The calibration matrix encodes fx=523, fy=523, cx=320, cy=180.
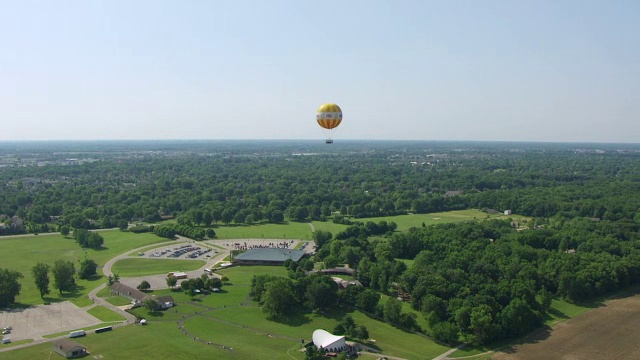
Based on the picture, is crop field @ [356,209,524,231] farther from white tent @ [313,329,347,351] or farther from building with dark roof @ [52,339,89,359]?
building with dark roof @ [52,339,89,359]

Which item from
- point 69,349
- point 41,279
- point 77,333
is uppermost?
point 41,279

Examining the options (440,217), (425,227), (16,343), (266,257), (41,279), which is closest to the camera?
(16,343)

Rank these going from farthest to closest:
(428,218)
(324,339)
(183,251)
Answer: (428,218) < (183,251) < (324,339)

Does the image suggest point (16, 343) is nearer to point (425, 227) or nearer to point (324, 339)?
point (324, 339)

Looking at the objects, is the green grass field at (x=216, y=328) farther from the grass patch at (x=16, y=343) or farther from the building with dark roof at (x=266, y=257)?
the building with dark roof at (x=266, y=257)

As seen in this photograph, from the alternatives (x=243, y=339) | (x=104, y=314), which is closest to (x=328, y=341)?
(x=243, y=339)

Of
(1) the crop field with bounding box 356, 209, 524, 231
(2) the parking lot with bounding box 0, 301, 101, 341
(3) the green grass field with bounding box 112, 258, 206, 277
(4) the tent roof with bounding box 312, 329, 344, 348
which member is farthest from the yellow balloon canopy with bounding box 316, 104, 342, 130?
(1) the crop field with bounding box 356, 209, 524, 231

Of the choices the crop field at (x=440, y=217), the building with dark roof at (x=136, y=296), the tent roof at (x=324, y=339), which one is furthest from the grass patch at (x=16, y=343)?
the crop field at (x=440, y=217)

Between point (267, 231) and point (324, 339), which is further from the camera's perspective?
point (267, 231)
